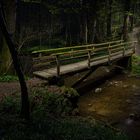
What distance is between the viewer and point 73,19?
30.0 metres

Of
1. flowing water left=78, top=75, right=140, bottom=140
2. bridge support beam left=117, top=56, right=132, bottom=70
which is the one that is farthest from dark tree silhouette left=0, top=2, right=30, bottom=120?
bridge support beam left=117, top=56, right=132, bottom=70

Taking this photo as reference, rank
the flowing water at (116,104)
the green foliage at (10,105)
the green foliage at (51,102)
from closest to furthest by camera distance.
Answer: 1. the green foliage at (10,105)
2. the green foliage at (51,102)
3. the flowing water at (116,104)

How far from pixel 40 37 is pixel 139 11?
104ft

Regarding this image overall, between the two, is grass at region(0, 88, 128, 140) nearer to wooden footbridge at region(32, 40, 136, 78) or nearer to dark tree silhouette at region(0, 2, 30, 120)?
dark tree silhouette at region(0, 2, 30, 120)

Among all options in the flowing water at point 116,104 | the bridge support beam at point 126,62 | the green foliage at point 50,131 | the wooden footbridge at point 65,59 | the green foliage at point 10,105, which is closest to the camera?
the green foliage at point 50,131

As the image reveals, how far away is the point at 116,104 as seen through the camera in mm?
15289

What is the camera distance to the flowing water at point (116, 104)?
12676mm

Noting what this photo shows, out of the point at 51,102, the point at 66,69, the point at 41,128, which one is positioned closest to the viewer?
the point at 41,128

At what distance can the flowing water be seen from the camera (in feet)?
41.6

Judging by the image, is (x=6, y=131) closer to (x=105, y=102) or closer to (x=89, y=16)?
(x=105, y=102)

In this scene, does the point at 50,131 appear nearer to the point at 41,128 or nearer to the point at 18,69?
the point at 41,128

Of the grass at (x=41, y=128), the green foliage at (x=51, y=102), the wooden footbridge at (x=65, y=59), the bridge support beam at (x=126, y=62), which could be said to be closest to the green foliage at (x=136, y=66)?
the bridge support beam at (x=126, y=62)

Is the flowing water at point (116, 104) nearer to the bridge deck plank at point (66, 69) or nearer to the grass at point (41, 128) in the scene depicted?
the bridge deck plank at point (66, 69)

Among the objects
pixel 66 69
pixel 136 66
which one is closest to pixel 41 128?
pixel 66 69
